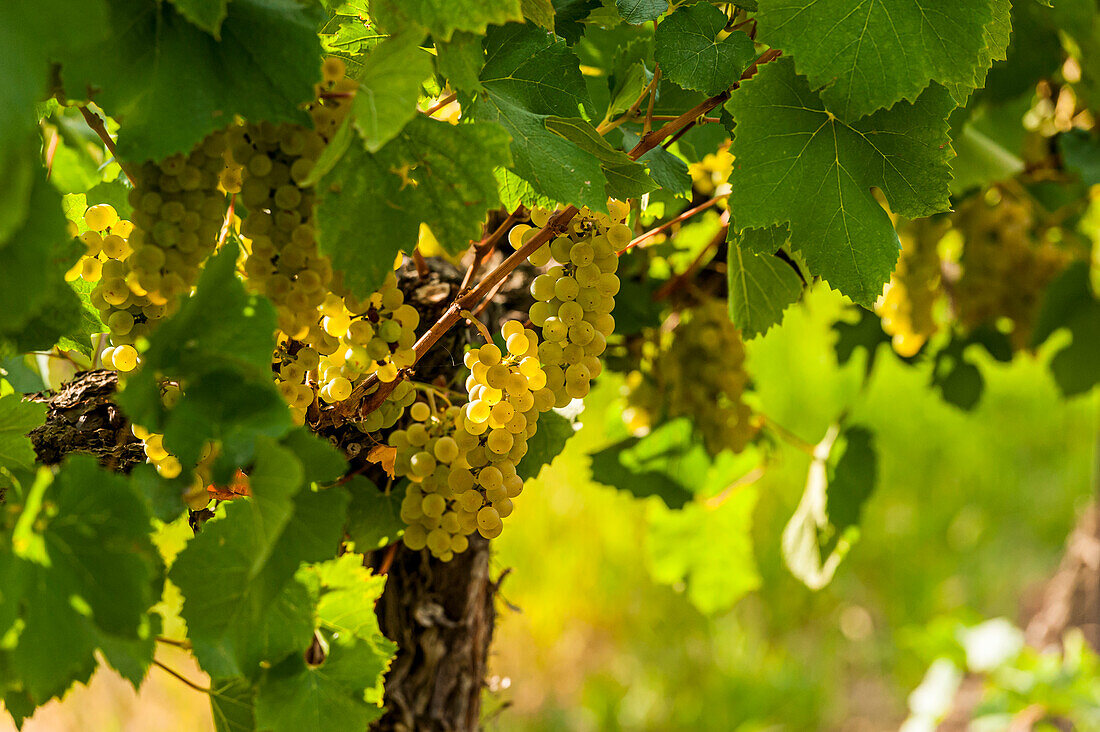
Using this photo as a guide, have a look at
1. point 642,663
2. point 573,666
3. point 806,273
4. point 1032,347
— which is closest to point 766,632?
point 642,663

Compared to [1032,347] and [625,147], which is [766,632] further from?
[625,147]

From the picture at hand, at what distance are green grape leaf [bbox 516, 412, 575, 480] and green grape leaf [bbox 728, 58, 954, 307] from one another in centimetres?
19

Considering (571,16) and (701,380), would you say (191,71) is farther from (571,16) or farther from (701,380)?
(701,380)

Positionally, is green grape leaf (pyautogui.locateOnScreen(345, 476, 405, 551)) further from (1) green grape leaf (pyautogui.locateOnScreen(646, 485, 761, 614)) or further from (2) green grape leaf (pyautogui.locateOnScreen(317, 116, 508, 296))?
(1) green grape leaf (pyautogui.locateOnScreen(646, 485, 761, 614))

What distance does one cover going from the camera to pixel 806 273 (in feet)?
1.75

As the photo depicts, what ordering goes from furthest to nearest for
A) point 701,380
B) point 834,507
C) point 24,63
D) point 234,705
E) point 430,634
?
1. point 834,507
2. point 701,380
3. point 430,634
4. point 234,705
5. point 24,63

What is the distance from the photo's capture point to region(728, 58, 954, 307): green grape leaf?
17.1 inches

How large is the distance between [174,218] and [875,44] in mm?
317

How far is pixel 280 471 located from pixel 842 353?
0.85 meters

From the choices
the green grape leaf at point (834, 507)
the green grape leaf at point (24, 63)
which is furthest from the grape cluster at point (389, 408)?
the green grape leaf at point (834, 507)

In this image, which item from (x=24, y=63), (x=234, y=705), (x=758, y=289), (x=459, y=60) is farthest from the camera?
(x=758, y=289)

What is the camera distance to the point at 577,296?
442 mm

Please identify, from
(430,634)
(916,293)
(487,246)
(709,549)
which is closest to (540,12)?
(487,246)

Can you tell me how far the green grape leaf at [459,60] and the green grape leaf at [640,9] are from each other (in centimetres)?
12
